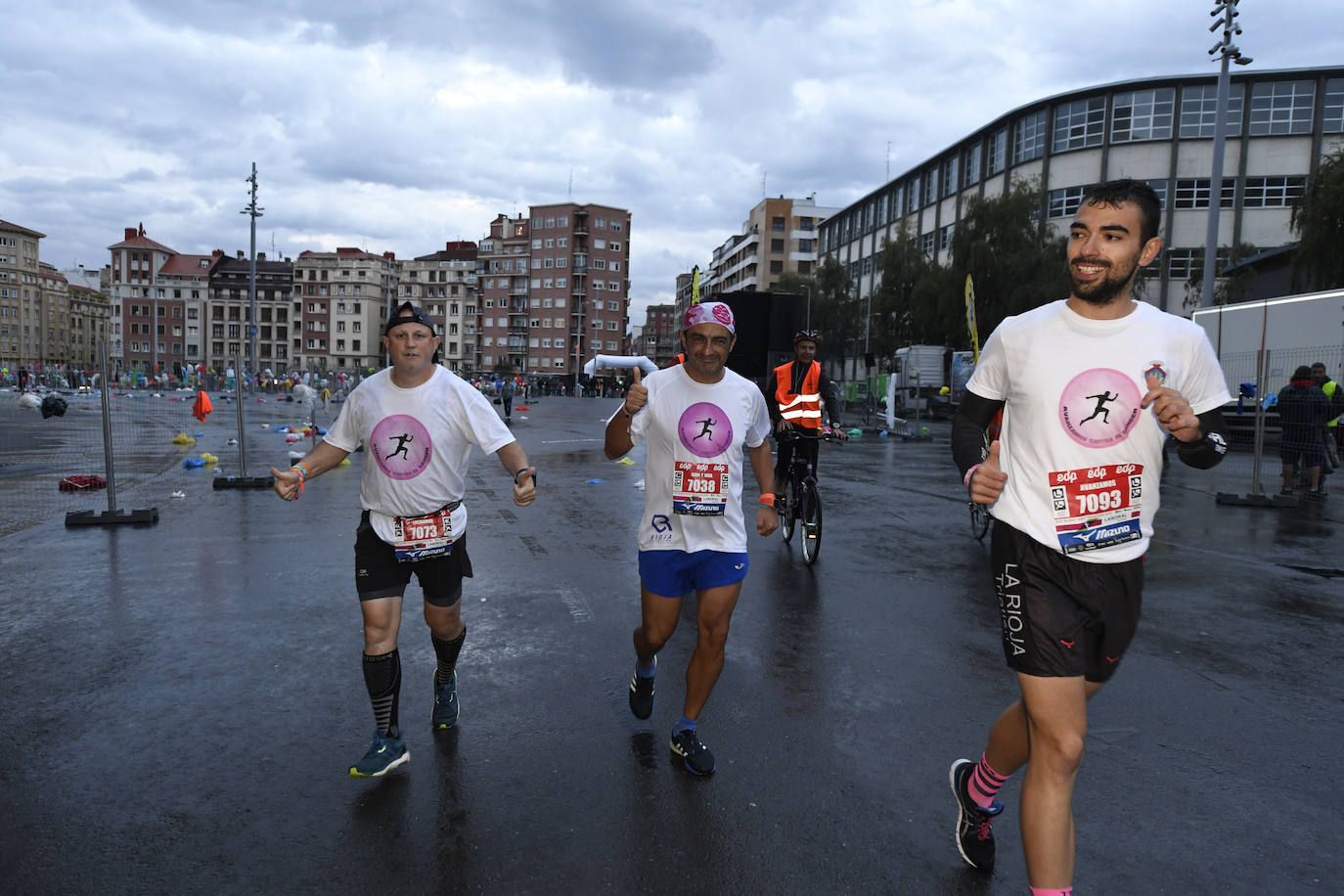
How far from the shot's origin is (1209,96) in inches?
1758

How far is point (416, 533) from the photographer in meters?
3.79

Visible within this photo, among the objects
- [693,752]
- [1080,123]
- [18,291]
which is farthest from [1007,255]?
[18,291]

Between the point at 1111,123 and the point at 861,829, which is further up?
the point at 1111,123

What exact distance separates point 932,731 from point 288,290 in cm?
14143

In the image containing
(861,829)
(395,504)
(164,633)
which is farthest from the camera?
(164,633)

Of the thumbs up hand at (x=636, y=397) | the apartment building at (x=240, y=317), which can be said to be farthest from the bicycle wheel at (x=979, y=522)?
the apartment building at (x=240, y=317)

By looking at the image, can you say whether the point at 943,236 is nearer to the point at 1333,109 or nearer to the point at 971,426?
the point at 1333,109

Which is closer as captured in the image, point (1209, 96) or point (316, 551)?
point (316, 551)

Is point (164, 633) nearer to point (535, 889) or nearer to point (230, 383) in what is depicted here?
point (535, 889)

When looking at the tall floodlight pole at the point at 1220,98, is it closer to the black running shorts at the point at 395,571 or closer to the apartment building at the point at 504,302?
the black running shorts at the point at 395,571

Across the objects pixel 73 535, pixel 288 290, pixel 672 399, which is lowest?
pixel 73 535

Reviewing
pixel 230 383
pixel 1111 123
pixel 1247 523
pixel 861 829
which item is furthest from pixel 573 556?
pixel 1111 123

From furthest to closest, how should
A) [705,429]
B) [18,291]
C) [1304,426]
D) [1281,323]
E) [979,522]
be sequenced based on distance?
1. [18,291]
2. [1281,323]
3. [1304,426]
4. [979,522]
5. [705,429]

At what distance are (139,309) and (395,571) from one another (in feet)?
483
